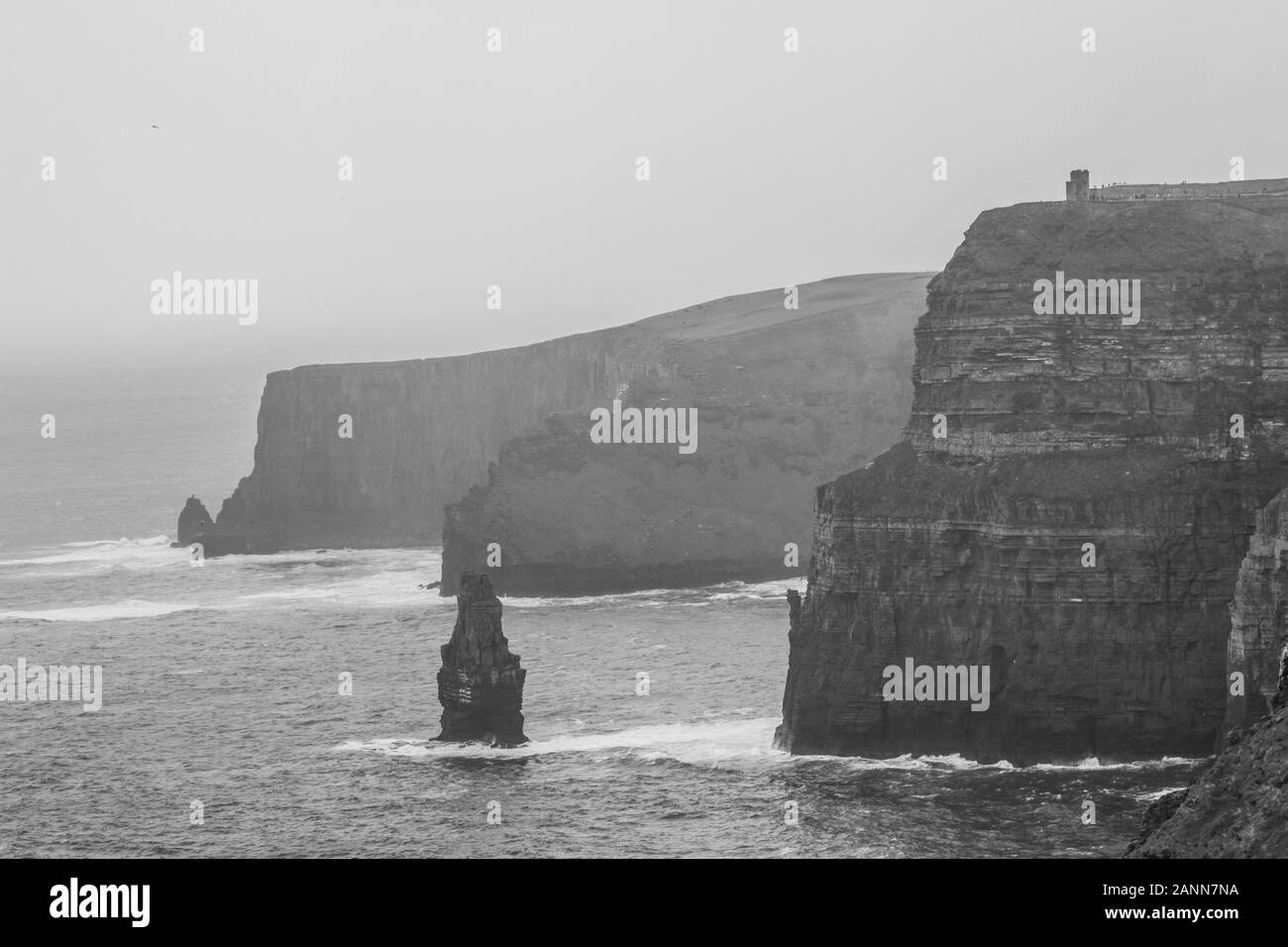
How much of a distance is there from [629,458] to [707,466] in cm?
606

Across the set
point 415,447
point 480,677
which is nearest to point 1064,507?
point 480,677

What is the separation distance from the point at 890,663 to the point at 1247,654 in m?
14.1

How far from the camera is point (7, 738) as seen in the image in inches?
3669

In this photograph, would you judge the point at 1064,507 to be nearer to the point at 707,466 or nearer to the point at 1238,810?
the point at 1238,810

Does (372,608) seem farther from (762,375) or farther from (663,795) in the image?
(663,795)

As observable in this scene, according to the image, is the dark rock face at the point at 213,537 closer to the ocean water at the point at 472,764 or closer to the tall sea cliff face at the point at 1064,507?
the ocean water at the point at 472,764

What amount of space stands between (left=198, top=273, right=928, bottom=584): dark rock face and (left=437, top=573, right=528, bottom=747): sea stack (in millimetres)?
59353

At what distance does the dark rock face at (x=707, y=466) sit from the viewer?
493ft

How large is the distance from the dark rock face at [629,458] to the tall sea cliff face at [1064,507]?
6500cm

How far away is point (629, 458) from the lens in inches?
6437

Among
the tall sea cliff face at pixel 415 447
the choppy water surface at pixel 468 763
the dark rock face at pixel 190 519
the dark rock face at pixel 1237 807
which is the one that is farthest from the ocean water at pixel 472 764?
the tall sea cliff face at pixel 415 447
